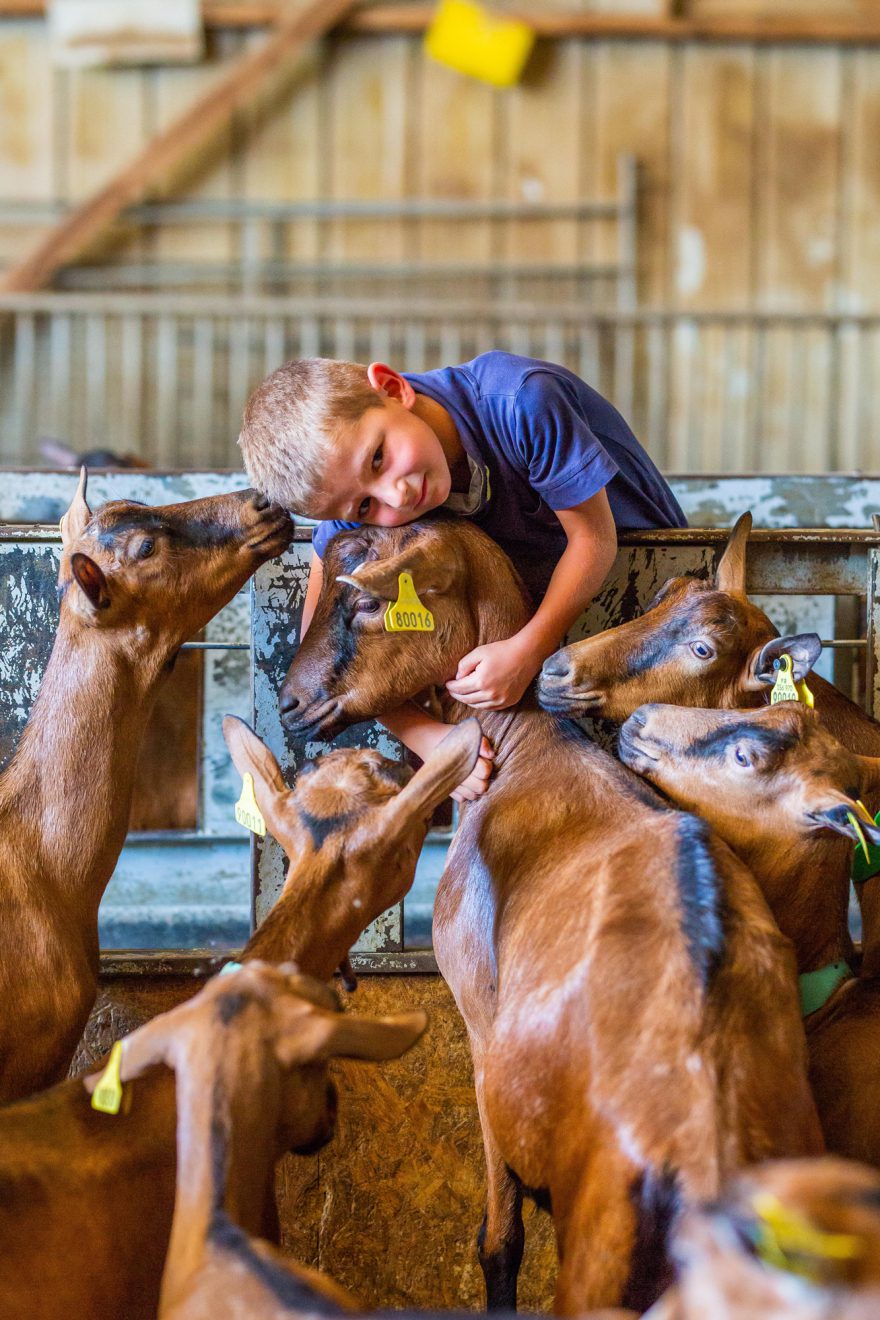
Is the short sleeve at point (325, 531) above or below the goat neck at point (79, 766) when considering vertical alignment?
above

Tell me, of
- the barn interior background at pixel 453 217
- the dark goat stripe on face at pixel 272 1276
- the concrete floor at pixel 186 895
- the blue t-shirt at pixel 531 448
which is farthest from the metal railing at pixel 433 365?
the dark goat stripe on face at pixel 272 1276

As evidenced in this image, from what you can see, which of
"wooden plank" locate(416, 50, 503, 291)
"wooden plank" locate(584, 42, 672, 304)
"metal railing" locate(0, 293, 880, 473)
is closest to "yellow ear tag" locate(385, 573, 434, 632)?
"metal railing" locate(0, 293, 880, 473)

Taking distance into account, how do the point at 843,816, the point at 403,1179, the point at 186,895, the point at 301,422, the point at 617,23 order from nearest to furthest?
1. the point at 843,816
2. the point at 301,422
3. the point at 403,1179
4. the point at 186,895
5. the point at 617,23

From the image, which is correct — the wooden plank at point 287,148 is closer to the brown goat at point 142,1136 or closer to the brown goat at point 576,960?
the brown goat at point 576,960

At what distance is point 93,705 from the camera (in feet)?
9.16

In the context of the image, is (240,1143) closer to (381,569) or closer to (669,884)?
(669,884)

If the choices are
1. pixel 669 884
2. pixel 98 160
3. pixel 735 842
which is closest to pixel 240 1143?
pixel 669 884

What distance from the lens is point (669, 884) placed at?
84.4 inches

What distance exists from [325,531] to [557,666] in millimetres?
698

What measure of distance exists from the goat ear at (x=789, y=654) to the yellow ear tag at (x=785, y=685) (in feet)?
0.04

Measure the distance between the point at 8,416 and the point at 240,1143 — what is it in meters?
8.77

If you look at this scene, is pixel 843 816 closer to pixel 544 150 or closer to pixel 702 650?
pixel 702 650

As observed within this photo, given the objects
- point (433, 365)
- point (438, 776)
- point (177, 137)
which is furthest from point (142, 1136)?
point (177, 137)

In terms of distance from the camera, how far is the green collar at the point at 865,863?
2521mm
